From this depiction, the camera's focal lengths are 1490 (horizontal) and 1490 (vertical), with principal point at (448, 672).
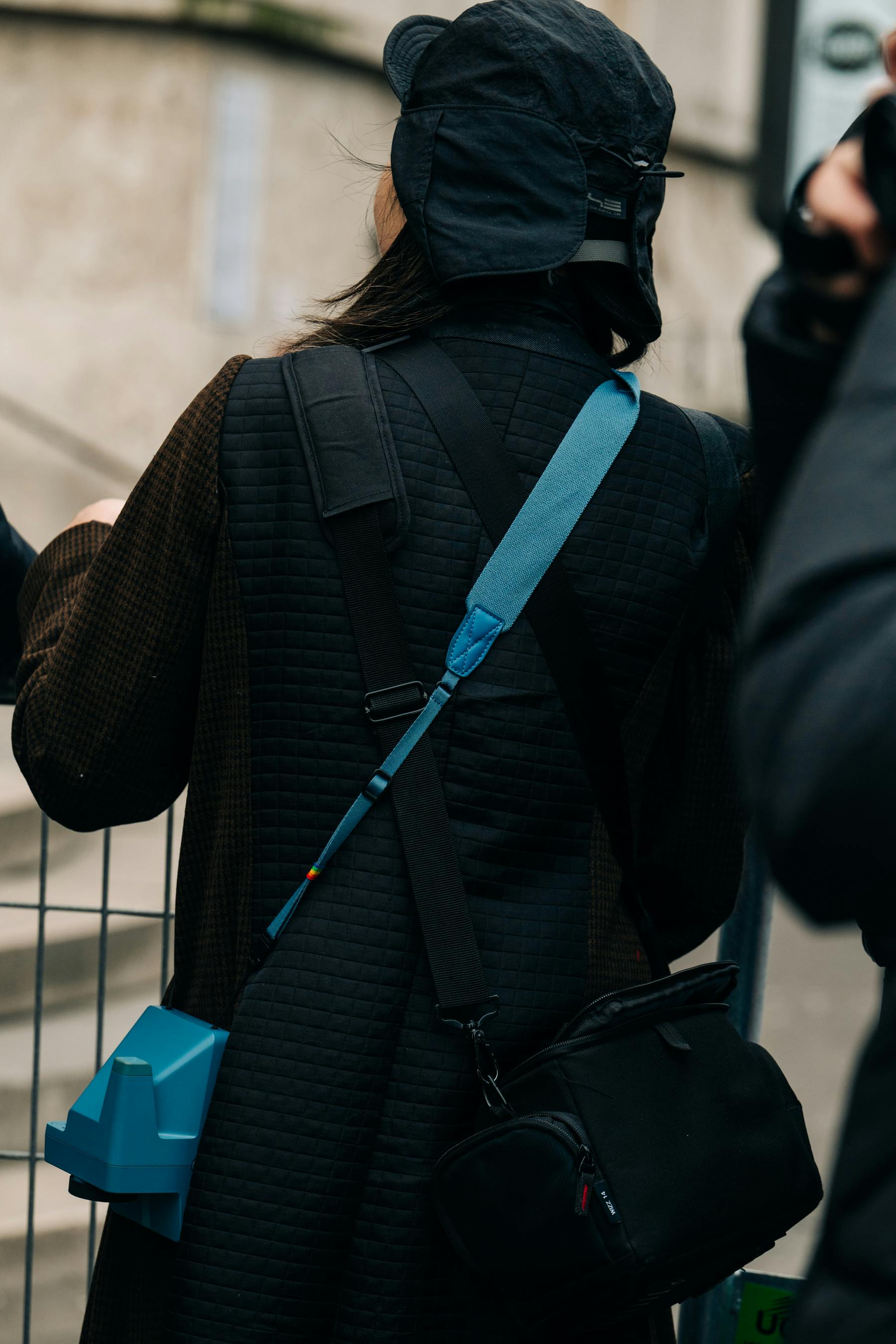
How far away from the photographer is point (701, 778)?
1586 mm

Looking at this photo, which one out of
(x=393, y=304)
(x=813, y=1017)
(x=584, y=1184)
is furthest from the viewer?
(x=813, y=1017)

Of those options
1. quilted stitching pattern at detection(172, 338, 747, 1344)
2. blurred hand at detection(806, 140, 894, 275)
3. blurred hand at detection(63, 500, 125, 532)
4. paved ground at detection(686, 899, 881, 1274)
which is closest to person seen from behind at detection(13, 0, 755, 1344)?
quilted stitching pattern at detection(172, 338, 747, 1344)

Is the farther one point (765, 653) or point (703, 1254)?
point (703, 1254)

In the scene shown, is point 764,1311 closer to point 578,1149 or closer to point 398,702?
point 578,1149

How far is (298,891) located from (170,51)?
253 inches

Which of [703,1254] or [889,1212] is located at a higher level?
[889,1212]

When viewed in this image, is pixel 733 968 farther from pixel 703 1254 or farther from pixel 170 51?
pixel 170 51

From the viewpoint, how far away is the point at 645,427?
4.80 feet

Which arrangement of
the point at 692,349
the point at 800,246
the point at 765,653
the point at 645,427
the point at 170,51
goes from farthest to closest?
the point at 692,349 < the point at 170,51 < the point at 645,427 < the point at 800,246 < the point at 765,653

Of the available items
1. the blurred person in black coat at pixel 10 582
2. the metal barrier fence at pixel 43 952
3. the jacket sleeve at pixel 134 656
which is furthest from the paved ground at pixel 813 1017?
the jacket sleeve at pixel 134 656

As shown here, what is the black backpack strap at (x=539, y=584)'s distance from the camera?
1388mm

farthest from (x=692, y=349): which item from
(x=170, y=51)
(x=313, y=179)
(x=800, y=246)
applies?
(x=800, y=246)

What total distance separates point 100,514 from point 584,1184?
87 centimetres

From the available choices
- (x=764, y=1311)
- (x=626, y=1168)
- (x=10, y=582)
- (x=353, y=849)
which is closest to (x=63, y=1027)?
(x=10, y=582)
